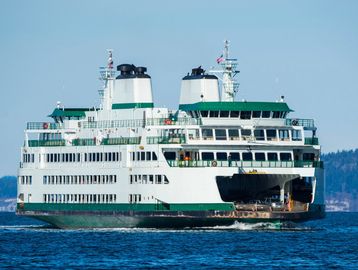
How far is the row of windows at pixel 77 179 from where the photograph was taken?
329 ft

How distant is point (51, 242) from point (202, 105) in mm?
12475

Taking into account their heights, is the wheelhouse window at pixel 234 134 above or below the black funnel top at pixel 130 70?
below

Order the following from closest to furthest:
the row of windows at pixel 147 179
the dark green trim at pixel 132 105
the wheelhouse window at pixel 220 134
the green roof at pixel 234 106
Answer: the row of windows at pixel 147 179, the wheelhouse window at pixel 220 134, the green roof at pixel 234 106, the dark green trim at pixel 132 105

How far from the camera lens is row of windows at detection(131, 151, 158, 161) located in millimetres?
96188

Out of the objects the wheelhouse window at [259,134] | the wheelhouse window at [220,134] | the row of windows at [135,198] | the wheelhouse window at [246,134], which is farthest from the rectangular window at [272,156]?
the row of windows at [135,198]

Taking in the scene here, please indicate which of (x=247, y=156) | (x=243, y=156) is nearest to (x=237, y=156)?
(x=243, y=156)

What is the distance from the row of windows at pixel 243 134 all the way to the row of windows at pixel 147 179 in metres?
2.95

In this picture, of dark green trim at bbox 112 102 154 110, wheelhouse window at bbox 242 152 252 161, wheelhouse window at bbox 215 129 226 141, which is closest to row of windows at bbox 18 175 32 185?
dark green trim at bbox 112 102 154 110

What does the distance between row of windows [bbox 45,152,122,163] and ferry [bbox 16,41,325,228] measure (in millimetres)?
65

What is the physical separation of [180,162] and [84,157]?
1010cm

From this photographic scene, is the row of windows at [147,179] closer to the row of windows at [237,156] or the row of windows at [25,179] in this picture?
the row of windows at [237,156]

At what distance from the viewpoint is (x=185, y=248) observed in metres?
85.0

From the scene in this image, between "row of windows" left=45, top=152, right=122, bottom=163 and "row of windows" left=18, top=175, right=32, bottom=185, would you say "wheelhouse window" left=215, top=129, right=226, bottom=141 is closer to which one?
"row of windows" left=45, top=152, right=122, bottom=163

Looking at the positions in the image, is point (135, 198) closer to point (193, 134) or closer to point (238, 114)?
point (193, 134)
